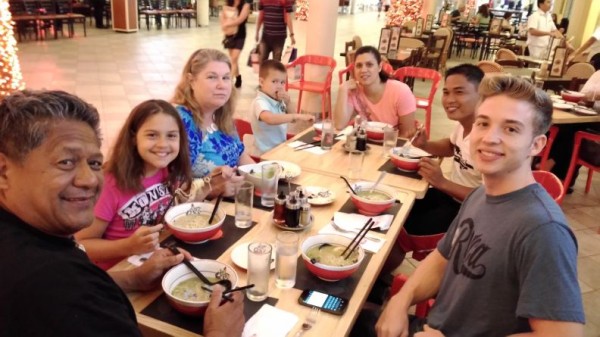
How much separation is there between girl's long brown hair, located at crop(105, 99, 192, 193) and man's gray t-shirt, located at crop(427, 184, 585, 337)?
1202 millimetres

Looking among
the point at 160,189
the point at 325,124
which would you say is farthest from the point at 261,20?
the point at 160,189

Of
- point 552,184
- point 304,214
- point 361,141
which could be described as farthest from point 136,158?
point 552,184

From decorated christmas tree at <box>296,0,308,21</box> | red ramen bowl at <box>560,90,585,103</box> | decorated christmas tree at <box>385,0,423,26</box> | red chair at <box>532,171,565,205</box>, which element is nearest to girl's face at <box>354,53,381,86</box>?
red chair at <box>532,171,565,205</box>

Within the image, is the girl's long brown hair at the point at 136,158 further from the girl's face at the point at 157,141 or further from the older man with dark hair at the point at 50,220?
the older man with dark hair at the point at 50,220

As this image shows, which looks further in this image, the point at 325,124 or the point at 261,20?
the point at 261,20

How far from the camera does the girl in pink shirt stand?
1.84 meters

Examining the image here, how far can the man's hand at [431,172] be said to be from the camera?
99.4 inches

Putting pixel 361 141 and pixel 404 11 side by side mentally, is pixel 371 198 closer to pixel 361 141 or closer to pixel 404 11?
pixel 361 141

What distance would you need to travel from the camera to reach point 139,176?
1.95 metres

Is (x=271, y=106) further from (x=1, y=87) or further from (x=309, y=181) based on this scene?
(x=1, y=87)

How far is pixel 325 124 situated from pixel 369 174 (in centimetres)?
56

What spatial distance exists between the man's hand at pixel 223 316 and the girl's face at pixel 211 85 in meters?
1.35

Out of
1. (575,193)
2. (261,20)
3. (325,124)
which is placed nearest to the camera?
(325,124)

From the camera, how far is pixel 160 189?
6.70ft
